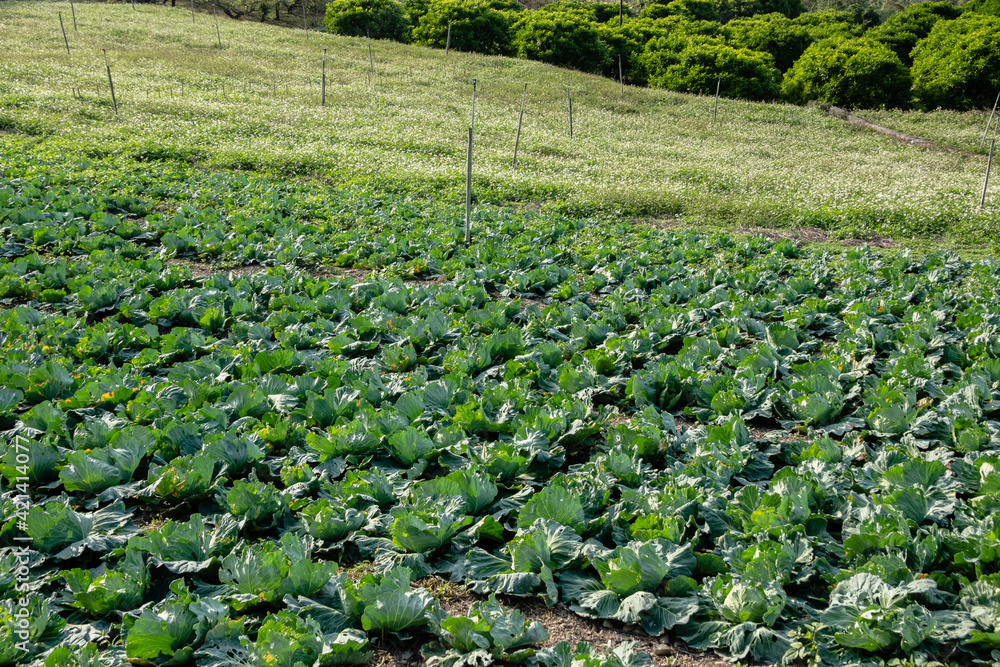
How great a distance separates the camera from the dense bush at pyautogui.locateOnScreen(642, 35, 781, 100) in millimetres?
39312

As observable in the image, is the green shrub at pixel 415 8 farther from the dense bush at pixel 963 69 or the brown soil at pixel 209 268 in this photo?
the brown soil at pixel 209 268

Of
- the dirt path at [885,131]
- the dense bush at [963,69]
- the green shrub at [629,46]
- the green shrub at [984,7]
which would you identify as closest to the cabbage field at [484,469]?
the dirt path at [885,131]

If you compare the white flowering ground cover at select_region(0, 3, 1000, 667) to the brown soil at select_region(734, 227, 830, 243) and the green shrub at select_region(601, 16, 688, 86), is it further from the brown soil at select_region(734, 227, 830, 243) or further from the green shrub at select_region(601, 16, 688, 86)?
the green shrub at select_region(601, 16, 688, 86)

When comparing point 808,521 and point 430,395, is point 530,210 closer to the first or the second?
point 430,395

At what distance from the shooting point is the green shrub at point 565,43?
146 ft

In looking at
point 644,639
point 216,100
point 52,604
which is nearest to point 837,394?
point 644,639

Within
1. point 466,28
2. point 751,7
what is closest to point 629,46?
point 466,28

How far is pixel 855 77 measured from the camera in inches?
1451

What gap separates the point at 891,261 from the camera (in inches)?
390

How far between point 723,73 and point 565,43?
455 inches

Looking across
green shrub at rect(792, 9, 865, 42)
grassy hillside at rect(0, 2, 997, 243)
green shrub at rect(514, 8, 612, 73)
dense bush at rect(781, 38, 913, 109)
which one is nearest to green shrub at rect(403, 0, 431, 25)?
green shrub at rect(514, 8, 612, 73)

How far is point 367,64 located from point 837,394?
121ft

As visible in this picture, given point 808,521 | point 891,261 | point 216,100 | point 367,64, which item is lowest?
point 808,521

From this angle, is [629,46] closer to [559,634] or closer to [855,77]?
[855,77]
